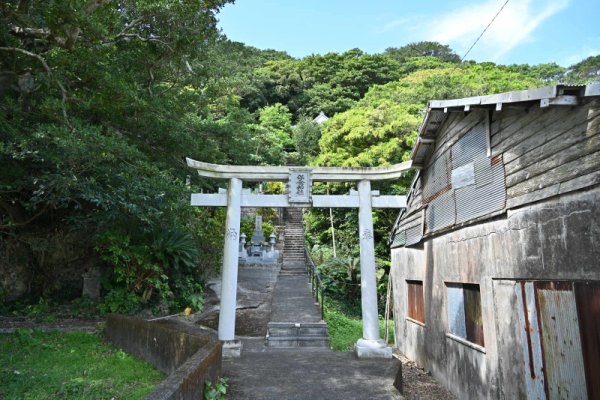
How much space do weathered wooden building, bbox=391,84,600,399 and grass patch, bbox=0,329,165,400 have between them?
526 centimetres

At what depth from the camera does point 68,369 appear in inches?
238

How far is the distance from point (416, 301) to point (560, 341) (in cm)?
530

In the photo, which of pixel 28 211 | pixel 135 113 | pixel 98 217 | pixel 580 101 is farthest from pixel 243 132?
pixel 580 101

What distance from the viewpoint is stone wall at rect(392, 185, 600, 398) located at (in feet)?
13.2

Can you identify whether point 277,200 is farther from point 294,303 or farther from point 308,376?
point 294,303

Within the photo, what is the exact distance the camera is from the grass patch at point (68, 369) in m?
5.15

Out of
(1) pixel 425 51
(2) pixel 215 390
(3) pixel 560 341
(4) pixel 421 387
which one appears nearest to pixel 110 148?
(2) pixel 215 390

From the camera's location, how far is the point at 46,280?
1112 cm

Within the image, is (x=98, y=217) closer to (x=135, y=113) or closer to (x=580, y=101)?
(x=135, y=113)

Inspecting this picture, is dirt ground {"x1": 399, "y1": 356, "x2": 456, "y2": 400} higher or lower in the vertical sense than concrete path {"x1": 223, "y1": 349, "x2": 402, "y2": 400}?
lower

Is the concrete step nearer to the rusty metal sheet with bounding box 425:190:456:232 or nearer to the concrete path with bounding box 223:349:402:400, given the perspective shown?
the concrete path with bounding box 223:349:402:400

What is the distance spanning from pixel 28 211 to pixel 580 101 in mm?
12692

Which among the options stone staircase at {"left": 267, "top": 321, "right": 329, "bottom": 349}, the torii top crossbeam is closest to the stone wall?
the torii top crossbeam

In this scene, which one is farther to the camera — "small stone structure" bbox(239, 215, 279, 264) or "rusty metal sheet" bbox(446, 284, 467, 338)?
"small stone structure" bbox(239, 215, 279, 264)
